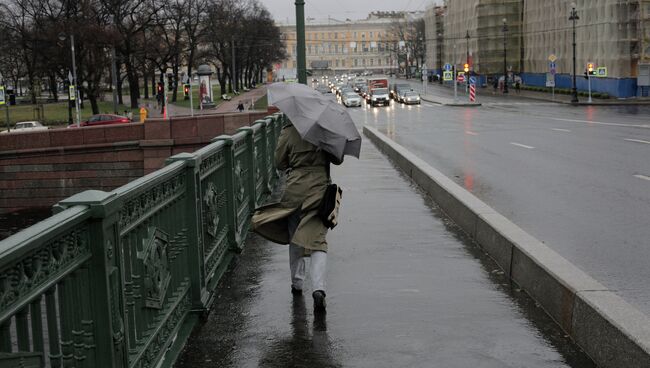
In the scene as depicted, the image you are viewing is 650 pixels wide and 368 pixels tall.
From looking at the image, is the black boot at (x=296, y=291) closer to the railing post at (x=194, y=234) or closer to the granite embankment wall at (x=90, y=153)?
the railing post at (x=194, y=234)

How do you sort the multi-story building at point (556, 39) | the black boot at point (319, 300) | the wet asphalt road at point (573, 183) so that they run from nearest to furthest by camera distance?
the black boot at point (319, 300), the wet asphalt road at point (573, 183), the multi-story building at point (556, 39)

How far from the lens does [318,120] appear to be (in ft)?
20.9

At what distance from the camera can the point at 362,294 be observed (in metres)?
6.89

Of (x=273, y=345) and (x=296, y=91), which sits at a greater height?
(x=296, y=91)

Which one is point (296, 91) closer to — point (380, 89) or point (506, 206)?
point (506, 206)

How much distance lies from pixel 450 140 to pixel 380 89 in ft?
157

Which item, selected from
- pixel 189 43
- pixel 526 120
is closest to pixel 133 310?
pixel 526 120

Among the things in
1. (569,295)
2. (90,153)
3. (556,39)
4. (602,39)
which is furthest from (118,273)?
(556,39)

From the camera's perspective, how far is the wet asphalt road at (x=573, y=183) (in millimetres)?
8406

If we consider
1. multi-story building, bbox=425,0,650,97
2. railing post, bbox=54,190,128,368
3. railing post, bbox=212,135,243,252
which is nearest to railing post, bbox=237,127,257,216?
railing post, bbox=212,135,243,252

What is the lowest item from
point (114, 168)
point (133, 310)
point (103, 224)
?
point (114, 168)

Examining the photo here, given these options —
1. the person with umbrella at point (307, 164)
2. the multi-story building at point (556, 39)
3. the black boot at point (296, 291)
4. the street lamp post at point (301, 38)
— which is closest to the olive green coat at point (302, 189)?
the person with umbrella at point (307, 164)

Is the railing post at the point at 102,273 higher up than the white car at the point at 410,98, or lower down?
higher up

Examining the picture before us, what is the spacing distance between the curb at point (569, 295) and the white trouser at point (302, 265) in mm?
1629
